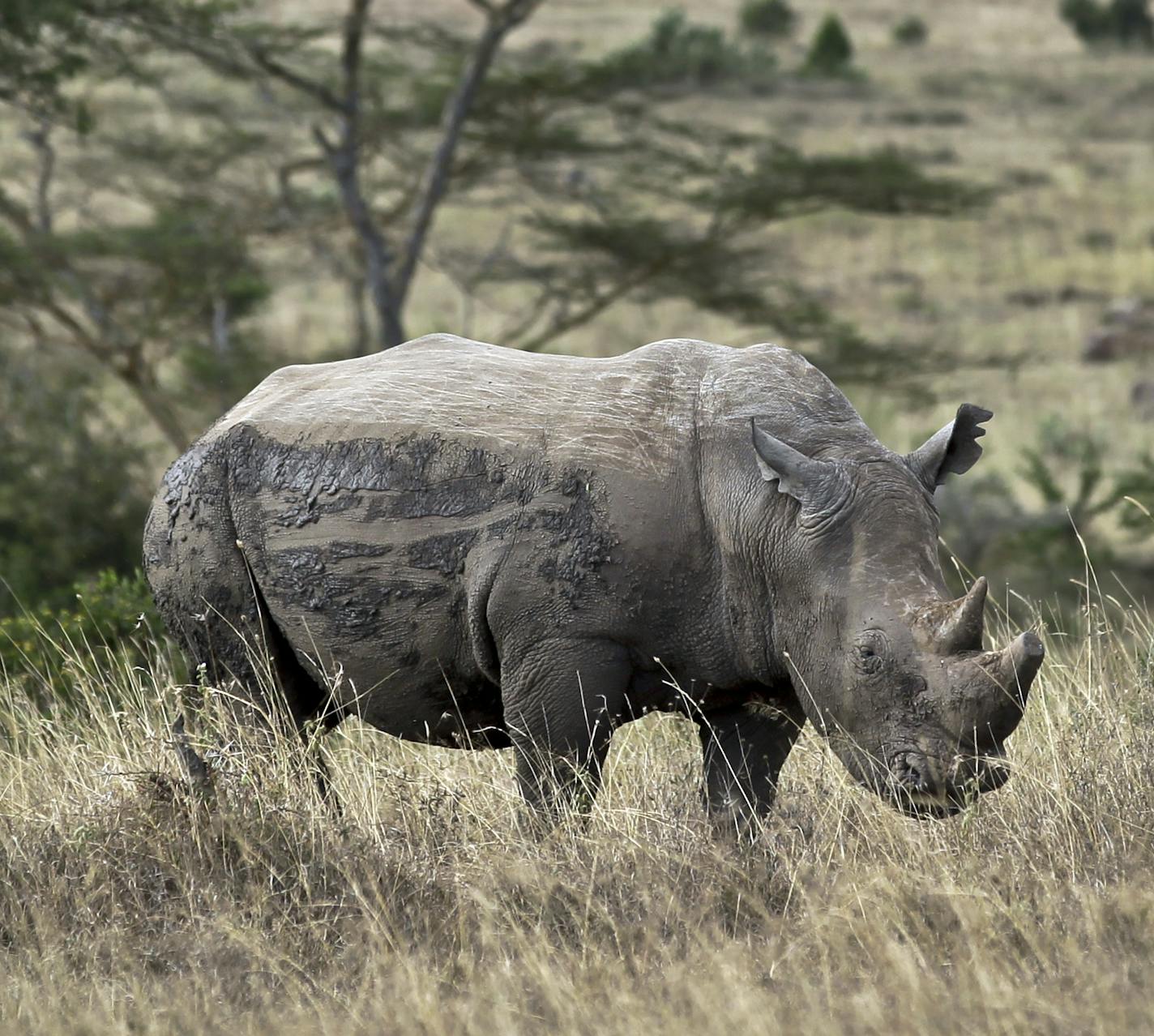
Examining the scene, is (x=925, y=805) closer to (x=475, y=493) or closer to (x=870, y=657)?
(x=870, y=657)

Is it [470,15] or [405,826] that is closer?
[405,826]

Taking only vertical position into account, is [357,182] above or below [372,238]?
above

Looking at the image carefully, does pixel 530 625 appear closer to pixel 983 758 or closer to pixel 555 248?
pixel 983 758

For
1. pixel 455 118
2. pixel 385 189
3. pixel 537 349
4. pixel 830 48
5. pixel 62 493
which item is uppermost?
pixel 455 118

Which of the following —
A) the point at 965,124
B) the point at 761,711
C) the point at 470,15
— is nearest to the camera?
the point at 761,711

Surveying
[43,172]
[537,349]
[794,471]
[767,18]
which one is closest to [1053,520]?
[537,349]

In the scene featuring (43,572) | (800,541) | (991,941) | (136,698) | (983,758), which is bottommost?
(43,572)

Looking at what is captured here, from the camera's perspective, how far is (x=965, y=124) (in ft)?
167

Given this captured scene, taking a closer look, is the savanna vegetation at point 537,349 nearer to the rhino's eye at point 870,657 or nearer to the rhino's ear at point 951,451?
the rhino's eye at point 870,657

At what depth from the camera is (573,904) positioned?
4723 mm

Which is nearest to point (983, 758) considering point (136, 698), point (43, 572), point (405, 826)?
point (405, 826)

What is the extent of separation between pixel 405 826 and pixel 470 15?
187 feet

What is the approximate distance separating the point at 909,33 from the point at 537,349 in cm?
4458

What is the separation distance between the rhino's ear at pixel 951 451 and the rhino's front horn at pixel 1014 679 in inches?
27.0
